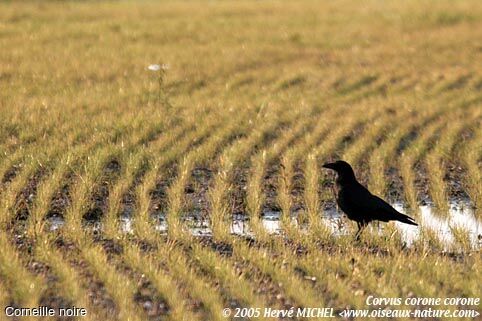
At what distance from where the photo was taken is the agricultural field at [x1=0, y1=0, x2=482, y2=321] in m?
9.41

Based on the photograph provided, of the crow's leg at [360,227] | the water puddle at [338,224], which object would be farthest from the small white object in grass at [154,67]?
the crow's leg at [360,227]

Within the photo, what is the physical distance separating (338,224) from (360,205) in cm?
65

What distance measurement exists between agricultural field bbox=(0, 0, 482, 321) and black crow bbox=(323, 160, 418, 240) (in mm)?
191

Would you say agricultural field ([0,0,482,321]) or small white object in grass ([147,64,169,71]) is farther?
small white object in grass ([147,64,169,71])

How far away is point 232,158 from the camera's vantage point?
14961mm

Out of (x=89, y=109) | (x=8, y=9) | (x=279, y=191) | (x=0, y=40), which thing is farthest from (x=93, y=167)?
(x=8, y=9)

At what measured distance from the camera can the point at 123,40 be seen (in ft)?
78.4

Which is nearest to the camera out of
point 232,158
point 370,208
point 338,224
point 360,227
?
point 370,208

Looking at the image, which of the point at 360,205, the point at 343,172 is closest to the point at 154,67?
the point at 343,172

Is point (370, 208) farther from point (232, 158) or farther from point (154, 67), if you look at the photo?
point (154, 67)

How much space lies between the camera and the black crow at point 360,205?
11.1 metres

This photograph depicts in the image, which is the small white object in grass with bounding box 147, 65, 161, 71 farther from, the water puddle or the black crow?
the black crow

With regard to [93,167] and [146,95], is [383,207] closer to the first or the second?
[93,167]

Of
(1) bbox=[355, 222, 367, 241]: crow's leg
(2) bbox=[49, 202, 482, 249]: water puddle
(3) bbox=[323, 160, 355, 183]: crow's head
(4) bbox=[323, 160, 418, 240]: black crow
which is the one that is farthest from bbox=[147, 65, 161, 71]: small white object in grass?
(1) bbox=[355, 222, 367, 241]: crow's leg
